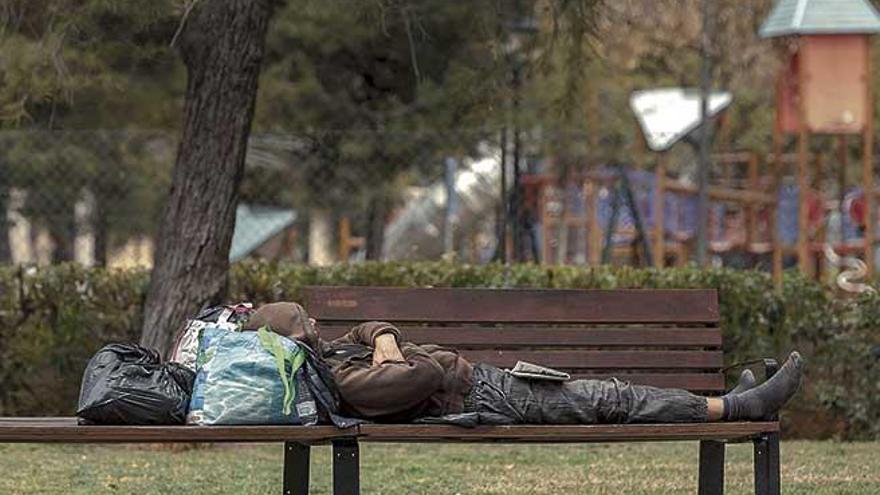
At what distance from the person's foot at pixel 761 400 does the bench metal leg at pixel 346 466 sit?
54.8 inches

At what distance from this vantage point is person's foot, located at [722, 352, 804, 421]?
21.4ft

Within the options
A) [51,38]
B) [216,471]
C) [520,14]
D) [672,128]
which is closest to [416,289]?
[216,471]

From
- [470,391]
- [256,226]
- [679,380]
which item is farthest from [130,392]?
[256,226]

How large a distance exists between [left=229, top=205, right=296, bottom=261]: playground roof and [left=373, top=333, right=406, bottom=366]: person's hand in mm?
8975

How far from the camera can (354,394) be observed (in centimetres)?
611

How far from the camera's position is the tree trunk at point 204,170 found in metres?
9.80

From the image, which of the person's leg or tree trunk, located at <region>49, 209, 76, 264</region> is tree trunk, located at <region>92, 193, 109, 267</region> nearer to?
tree trunk, located at <region>49, 209, 76, 264</region>

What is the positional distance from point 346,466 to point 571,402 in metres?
0.85

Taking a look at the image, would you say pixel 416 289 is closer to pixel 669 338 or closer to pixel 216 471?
pixel 669 338

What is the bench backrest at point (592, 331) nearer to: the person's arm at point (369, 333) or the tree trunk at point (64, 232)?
the person's arm at point (369, 333)

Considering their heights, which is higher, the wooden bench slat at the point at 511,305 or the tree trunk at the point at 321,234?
the tree trunk at the point at 321,234

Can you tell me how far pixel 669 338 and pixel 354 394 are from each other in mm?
1679

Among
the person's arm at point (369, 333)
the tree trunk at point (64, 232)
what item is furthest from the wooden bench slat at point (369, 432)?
the tree trunk at point (64, 232)

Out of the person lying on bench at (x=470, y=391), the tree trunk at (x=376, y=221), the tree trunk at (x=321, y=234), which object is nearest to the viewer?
the person lying on bench at (x=470, y=391)
